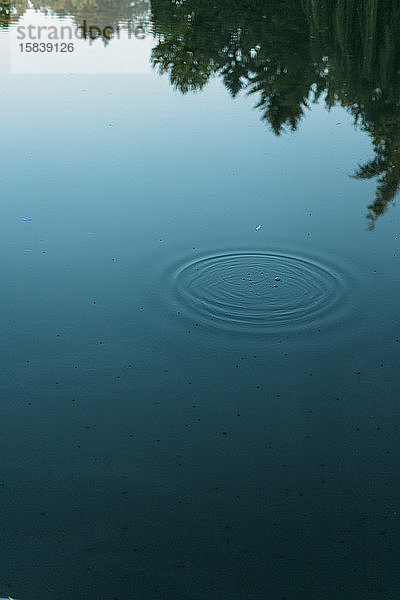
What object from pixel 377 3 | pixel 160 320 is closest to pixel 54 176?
pixel 160 320

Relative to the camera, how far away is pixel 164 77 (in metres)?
26.9

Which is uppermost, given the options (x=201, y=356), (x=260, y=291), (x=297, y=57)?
(x=297, y=57)

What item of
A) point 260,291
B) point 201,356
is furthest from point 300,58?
point 201,356

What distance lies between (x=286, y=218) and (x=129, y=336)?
16.2 ft

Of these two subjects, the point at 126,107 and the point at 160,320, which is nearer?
the point at 160,320

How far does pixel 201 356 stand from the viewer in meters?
10.2

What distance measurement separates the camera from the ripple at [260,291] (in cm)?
1100

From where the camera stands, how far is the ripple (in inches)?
433

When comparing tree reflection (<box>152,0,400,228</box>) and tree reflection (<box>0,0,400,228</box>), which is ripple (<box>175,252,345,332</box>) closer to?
tree reflection (<box>152,0,400,228</box>)

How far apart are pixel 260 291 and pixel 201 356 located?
1.80 meters

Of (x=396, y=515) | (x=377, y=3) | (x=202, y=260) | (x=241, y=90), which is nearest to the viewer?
(x=396, y=515)

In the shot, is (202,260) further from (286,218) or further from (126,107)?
(126,107)

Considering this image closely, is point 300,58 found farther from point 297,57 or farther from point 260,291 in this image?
point 260,291

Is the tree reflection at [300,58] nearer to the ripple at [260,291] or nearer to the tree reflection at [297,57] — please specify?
the tree reflection at [297,57]
